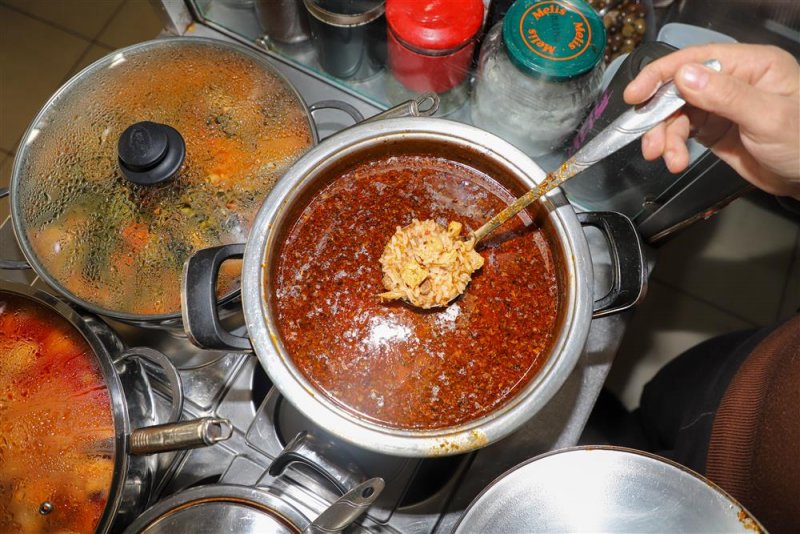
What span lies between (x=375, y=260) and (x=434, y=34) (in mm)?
507

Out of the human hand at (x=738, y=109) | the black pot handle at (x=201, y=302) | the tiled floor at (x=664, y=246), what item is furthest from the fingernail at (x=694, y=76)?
the tiled floor at (x=664, y=246)

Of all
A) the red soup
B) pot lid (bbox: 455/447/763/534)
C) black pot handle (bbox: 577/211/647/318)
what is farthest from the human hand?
the red soup

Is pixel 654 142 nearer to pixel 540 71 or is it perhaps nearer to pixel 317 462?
pixel 540 71

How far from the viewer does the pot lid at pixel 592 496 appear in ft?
3.09

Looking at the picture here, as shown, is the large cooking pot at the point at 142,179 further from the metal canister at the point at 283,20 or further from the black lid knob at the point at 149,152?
the metal canister at the point at 283,20

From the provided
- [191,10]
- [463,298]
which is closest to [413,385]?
[463,298]

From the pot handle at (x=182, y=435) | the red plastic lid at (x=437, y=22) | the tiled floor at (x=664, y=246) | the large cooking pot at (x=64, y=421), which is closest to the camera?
the pot handle at (x=182, y=435)

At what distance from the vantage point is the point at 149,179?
3.49ft

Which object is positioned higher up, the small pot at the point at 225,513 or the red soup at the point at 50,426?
the red soup at the point at 50,426

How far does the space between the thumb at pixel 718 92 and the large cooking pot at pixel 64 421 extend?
960mm

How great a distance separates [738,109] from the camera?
92cm

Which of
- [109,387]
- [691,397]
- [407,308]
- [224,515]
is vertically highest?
[109,387]

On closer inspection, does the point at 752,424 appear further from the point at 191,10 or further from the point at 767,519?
the point at 191,10

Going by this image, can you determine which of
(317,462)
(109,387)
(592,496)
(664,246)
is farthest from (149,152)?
(664,246)
